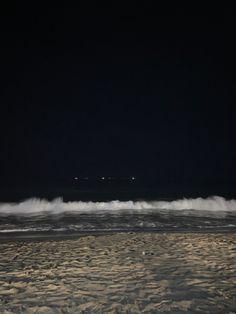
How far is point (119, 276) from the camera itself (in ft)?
26.1

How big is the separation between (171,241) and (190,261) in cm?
290

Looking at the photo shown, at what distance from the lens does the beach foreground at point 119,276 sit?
6.30 metres

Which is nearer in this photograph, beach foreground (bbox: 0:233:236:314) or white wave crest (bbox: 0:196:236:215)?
beach foreground (bbox: 0:233:236:314)

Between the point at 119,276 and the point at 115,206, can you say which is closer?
the point at 119,276

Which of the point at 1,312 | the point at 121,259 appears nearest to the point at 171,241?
the point at 121,259

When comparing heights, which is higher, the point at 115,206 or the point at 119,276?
the point at 115,206

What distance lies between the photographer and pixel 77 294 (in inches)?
270

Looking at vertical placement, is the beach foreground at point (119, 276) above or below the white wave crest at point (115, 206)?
below

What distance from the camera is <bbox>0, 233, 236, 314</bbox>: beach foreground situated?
20.7 ft

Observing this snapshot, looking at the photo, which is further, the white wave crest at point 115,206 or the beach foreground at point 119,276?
the white wave crest at point 115,206

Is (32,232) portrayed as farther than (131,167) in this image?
No

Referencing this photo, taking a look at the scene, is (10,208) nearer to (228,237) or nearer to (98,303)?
(228,237)

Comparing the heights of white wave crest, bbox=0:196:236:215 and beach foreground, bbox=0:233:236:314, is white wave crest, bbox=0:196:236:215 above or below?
above

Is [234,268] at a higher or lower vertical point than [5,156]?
lower
